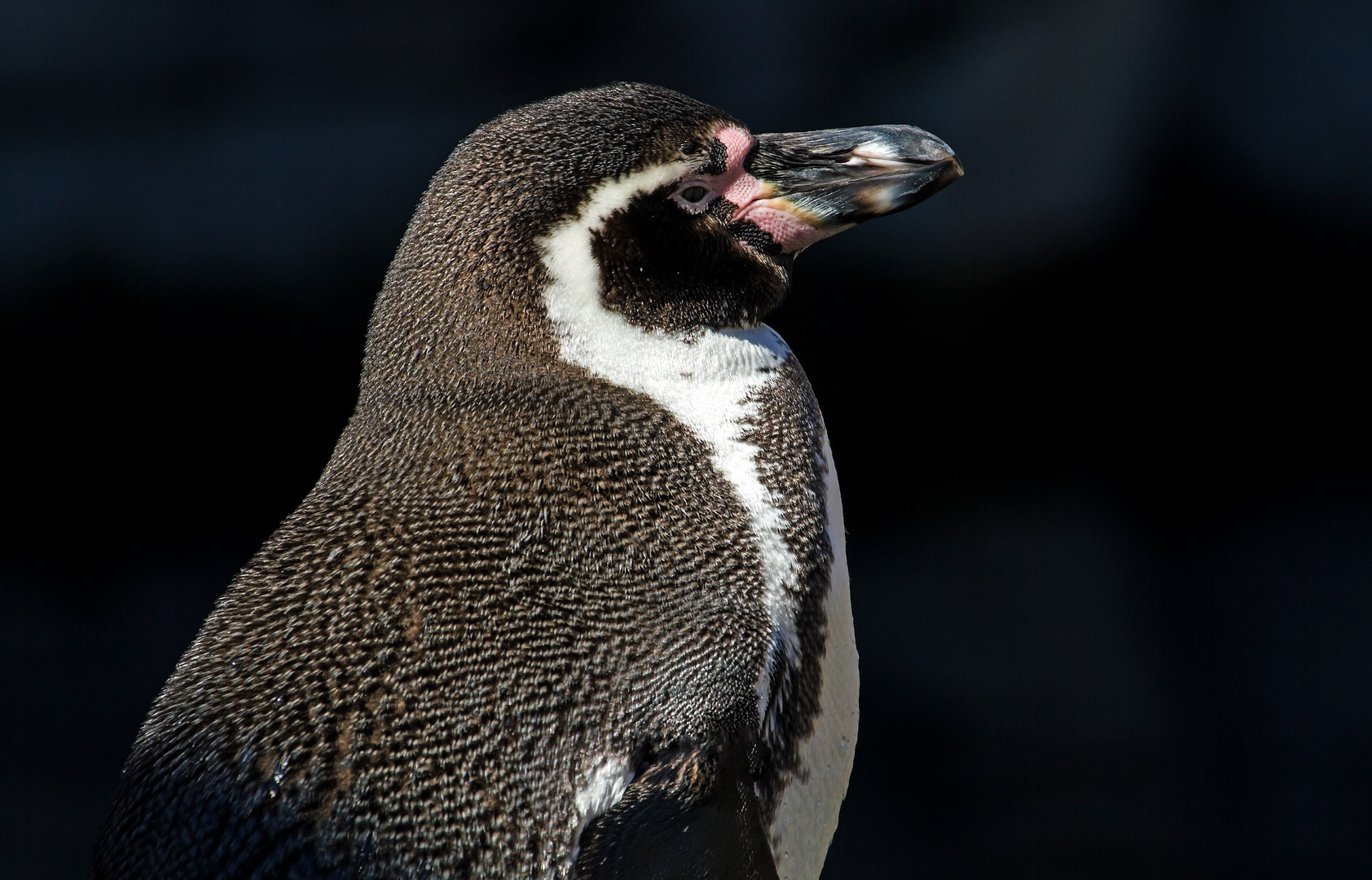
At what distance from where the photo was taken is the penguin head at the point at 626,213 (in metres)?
0.62

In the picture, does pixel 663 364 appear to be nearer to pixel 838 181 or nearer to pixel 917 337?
pixel 838 181

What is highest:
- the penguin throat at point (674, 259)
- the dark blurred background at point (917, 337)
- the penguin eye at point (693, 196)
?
the penguin eye at point (693, 196)

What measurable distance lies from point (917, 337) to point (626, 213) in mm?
1166

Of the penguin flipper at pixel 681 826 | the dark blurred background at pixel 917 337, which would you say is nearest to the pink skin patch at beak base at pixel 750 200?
the penguin flipper at pixel 681 826

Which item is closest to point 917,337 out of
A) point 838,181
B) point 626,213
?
point 838,181

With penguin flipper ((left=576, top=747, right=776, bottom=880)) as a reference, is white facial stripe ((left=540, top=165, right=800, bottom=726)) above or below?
above

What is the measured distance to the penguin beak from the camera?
0.70m

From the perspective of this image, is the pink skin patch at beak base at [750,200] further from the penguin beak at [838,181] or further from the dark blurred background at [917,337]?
the dark blurred background at [917,337]

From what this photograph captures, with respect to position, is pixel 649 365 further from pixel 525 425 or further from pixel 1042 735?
pixel 1042 735

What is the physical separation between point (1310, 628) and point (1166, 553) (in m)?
0.23

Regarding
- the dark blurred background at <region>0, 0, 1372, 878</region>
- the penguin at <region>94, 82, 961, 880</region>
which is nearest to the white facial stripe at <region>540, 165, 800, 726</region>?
the penguin at <region>94, 82, 961, 880</region>

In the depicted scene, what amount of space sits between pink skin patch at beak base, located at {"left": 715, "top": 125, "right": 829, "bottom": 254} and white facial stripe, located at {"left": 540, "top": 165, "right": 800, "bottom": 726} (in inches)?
1.8

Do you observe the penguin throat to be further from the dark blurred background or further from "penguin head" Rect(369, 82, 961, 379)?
the dark blurred background

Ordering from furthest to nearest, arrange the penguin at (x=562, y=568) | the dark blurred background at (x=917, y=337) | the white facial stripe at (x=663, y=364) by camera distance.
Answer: the dark blurred background at (x=917, y=337) < the white facial stripe at (x=663, y=364) < the penguin at (x=562, y=568)
